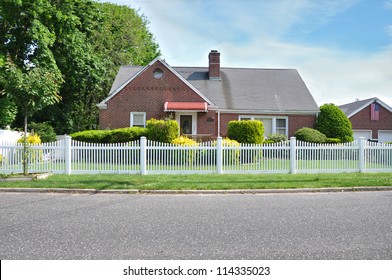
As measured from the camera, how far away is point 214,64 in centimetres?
2844

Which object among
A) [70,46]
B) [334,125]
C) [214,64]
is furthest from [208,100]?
[70,46]

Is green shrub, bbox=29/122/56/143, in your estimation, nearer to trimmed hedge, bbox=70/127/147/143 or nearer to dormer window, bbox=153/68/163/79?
trimmed hedge, bbox=70/127/147/143

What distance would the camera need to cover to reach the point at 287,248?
4859 millimetres

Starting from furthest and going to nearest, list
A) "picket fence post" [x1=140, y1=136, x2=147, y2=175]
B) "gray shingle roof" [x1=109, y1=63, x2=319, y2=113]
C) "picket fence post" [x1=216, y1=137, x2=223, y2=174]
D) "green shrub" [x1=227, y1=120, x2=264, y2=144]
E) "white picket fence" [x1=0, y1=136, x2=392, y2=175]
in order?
"gray shingle roof" [x1=109, y1=63, x2=319, y2=113], "green shrub" [x1=227, y1=120, x2=264, y2=144], "picket fence post" [x1=216, y1=137, x2=223, y2=174], "white picket fence" [x1=0, y1=136, x2=392, y2=175], "picket fence post" [x1=140, y1=136, x2=147, y2=175]

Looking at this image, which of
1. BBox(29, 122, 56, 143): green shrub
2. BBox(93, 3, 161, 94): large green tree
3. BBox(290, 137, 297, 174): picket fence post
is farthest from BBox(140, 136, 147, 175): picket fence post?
BBox(93, 3, 161, 94): large green tree

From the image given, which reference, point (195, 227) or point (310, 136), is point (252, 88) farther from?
point (195, 227)

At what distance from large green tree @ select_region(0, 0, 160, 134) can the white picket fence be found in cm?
538

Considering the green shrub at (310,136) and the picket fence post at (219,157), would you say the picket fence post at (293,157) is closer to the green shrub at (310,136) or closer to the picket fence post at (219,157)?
the picket fence post at (219,157)

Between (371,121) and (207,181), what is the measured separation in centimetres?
2429

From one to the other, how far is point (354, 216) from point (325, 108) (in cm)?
1993

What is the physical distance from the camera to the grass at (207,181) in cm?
1070

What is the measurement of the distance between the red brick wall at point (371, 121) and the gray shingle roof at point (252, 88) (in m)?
6.46

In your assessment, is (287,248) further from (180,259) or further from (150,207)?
(150,207)

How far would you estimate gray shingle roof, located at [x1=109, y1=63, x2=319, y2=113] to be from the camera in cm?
2561
